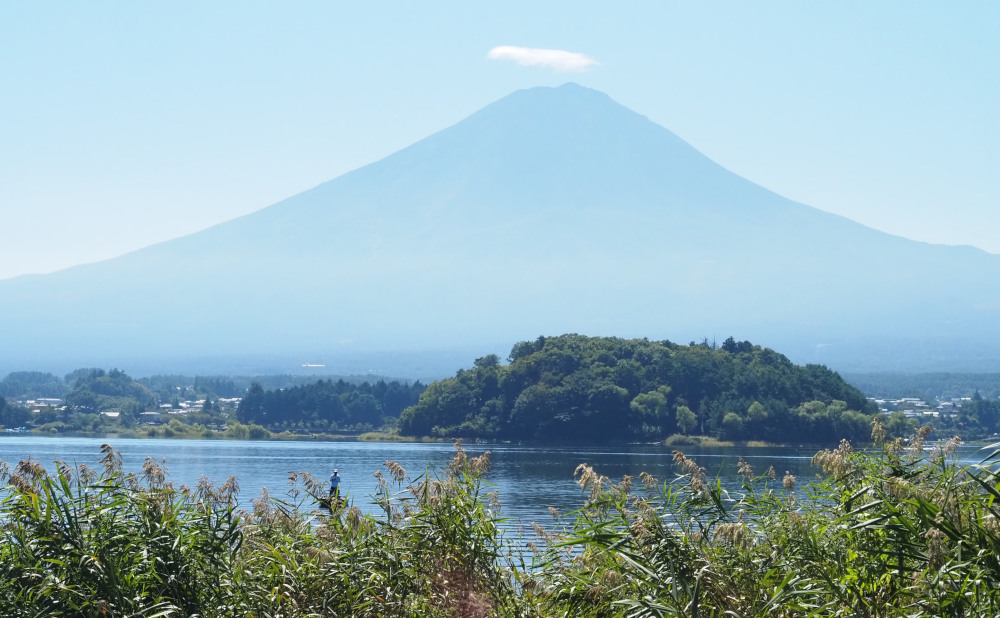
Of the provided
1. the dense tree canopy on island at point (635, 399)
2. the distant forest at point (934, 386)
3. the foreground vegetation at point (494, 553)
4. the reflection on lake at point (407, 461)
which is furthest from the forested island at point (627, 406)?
the distant forest at point (934, 386)

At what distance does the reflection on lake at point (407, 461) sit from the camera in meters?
43.8

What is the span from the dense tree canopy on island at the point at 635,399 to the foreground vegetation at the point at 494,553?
70.7m

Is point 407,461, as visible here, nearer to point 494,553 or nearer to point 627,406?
point 627,406

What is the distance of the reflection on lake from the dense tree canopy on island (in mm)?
2452

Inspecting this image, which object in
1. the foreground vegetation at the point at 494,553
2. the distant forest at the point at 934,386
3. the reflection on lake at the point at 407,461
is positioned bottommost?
the reflection on lake at the point at 407,461

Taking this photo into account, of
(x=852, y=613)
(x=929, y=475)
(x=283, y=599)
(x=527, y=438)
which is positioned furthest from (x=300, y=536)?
(x=527, y=438)

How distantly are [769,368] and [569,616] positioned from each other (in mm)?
77846

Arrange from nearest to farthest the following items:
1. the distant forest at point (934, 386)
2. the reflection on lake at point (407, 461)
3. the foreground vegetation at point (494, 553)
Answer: the foreground vegetation at point (494, 553)
the reflection on lake at point (407, 461)
the distant forest at point (934, 386)

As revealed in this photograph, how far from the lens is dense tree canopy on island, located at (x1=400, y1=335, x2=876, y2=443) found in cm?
8019

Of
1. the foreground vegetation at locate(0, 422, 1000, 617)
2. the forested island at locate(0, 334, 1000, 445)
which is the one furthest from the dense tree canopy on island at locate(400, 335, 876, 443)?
the foreground vegetation at locate(0, 422, 1000, 617)

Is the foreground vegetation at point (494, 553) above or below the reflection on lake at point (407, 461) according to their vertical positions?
above

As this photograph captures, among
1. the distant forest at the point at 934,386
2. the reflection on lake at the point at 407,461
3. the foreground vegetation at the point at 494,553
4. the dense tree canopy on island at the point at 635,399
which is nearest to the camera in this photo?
the foreground vegetation at the point at 494,553

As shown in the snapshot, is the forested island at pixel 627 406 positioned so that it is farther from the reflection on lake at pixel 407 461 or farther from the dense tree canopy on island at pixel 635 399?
the reflection on lake at pixel 407 461

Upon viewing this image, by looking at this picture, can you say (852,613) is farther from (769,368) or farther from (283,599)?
(769,368)
